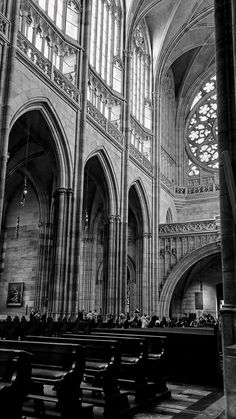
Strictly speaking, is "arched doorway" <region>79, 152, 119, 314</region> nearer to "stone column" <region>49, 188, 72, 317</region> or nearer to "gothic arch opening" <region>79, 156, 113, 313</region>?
"gothic arch opening" <region>79, 156, 113, 313</region>

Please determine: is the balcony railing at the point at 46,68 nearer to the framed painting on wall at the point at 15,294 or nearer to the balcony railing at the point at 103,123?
the balcony railing at the point at 103,123

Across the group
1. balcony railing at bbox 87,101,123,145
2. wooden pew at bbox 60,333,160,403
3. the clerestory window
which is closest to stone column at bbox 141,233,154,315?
balcony railing at bbox 87,101,123,145

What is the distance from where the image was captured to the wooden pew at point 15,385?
4.01m

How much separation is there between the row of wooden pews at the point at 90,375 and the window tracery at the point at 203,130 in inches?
1070

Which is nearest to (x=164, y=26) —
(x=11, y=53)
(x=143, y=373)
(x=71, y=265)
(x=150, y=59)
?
(x=150, y=59)

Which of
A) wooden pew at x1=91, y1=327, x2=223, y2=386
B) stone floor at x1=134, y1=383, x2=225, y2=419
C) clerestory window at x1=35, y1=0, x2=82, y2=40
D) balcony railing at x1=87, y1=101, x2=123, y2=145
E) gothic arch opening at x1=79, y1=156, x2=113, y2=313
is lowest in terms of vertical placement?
stone floor at x1=134, y1=383, x2=225, y2=419

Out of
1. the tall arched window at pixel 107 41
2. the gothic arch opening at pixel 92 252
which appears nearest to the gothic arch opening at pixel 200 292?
the gothic arch opening at pixel 92 252

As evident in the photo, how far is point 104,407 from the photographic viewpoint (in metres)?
5.31

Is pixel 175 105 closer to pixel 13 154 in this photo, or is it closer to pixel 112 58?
pixel 112 58

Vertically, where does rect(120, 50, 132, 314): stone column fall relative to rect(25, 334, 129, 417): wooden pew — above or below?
above

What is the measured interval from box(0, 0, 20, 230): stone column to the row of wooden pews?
769cm

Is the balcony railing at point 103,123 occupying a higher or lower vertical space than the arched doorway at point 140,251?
higher

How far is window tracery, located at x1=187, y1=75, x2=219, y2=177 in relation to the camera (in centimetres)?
3288

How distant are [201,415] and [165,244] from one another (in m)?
21.3
